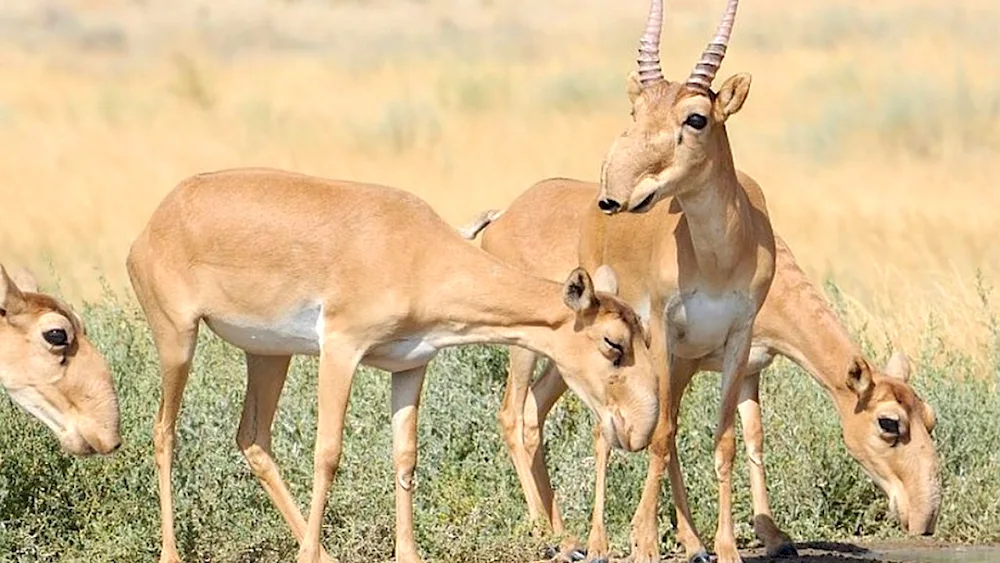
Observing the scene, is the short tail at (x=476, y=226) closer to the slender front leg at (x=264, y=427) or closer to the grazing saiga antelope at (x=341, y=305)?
the grazing saiga antelope at (x=341, y=305)

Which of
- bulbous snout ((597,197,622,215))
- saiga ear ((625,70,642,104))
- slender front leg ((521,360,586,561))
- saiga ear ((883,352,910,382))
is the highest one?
saiga ear ((625,70,642,104))

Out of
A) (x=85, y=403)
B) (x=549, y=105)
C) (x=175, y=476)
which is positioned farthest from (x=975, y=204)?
(x=85, y=403)

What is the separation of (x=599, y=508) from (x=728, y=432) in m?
0.87

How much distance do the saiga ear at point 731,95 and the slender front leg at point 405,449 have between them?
2194mm

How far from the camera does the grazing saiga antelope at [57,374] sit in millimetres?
12758

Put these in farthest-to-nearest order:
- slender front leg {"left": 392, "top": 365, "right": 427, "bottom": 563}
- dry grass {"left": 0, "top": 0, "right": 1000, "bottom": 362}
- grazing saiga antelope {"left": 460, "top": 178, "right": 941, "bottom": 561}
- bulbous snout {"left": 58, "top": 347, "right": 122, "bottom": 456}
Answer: dry grass {"left": 0, "top": 0, "right": 1000, "bottom": 362}
grazing saiga antelope {"left": 460, "top": 178, "right": 941, "bottom": 561}
slender front leg {"left": 392, "top": 365, "right": 427, "bottom": 563}
bulbous snout {"left": 58, "top": 347, "right": 122, "bottom": 456}

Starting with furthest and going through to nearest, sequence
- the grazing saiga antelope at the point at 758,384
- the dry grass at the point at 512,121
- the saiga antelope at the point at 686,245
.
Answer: the dry grass at the point at 512,121 → the grazing saiga antelope at the point at 758,384 → the saiga antelope at the point at 686,245

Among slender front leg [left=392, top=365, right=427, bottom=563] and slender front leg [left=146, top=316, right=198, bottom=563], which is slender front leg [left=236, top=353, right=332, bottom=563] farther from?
slender front leg [left=392, top=365, right=427, bottom=563]

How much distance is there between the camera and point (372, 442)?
15844mm

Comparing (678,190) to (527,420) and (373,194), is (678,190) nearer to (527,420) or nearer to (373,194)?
(373,194)

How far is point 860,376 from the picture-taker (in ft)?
47.2

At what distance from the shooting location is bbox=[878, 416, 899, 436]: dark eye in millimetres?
14391

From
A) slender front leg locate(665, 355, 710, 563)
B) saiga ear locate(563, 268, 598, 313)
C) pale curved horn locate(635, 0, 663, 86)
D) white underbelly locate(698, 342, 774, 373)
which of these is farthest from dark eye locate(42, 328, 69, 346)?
white underbelly locate(698, 342, 774, 373)

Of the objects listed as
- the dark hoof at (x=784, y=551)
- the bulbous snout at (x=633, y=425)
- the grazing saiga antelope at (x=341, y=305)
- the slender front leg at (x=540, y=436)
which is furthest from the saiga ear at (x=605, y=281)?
the dark hoof at (x=784, y=551)
